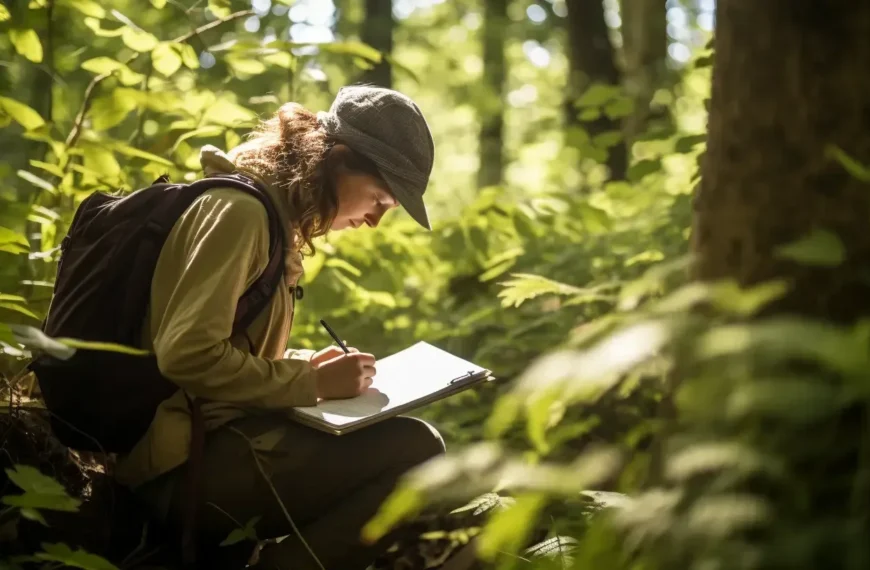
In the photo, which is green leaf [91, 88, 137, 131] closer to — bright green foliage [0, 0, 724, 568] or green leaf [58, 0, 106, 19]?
bright green foliage [0, 0, 724, 568]

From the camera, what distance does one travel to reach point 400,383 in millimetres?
2883

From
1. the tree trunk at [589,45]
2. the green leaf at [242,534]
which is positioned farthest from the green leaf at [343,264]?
the tree trunk at [589,45]

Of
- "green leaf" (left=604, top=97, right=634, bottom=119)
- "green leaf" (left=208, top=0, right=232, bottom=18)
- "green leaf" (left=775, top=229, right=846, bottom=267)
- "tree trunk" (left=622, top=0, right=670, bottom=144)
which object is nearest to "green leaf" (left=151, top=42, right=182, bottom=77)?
"green leaf" (left=208, top=0, right=232, bottom=18)

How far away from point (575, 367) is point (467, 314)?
3876 mm

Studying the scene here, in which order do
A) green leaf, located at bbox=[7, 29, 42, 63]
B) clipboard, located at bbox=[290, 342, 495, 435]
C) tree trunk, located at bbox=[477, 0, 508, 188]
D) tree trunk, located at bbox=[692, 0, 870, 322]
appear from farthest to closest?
tree trunk, located at bbox=[477, 0, 508, 188], green leaf, located at bbox=[7, 29, 42, 63], clipboard, located at bbox=[290, 342, 495, 435], tree trunk, located at bbox=[692, 0, 870, 322]

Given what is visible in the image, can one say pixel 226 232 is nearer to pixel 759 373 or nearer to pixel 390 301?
pixel 759 373

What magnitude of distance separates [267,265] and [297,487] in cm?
70

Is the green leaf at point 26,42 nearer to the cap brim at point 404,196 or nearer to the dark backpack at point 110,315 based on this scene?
the dark backpack at point 110,315

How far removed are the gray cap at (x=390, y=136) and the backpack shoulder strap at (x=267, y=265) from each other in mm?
358

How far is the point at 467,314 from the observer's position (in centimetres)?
512

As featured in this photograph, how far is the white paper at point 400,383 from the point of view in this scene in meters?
2.61

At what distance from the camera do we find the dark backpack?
2.44 meters

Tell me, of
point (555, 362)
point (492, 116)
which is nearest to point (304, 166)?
point (555, 362)

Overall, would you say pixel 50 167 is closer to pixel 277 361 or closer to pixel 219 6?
pixel 219 6
